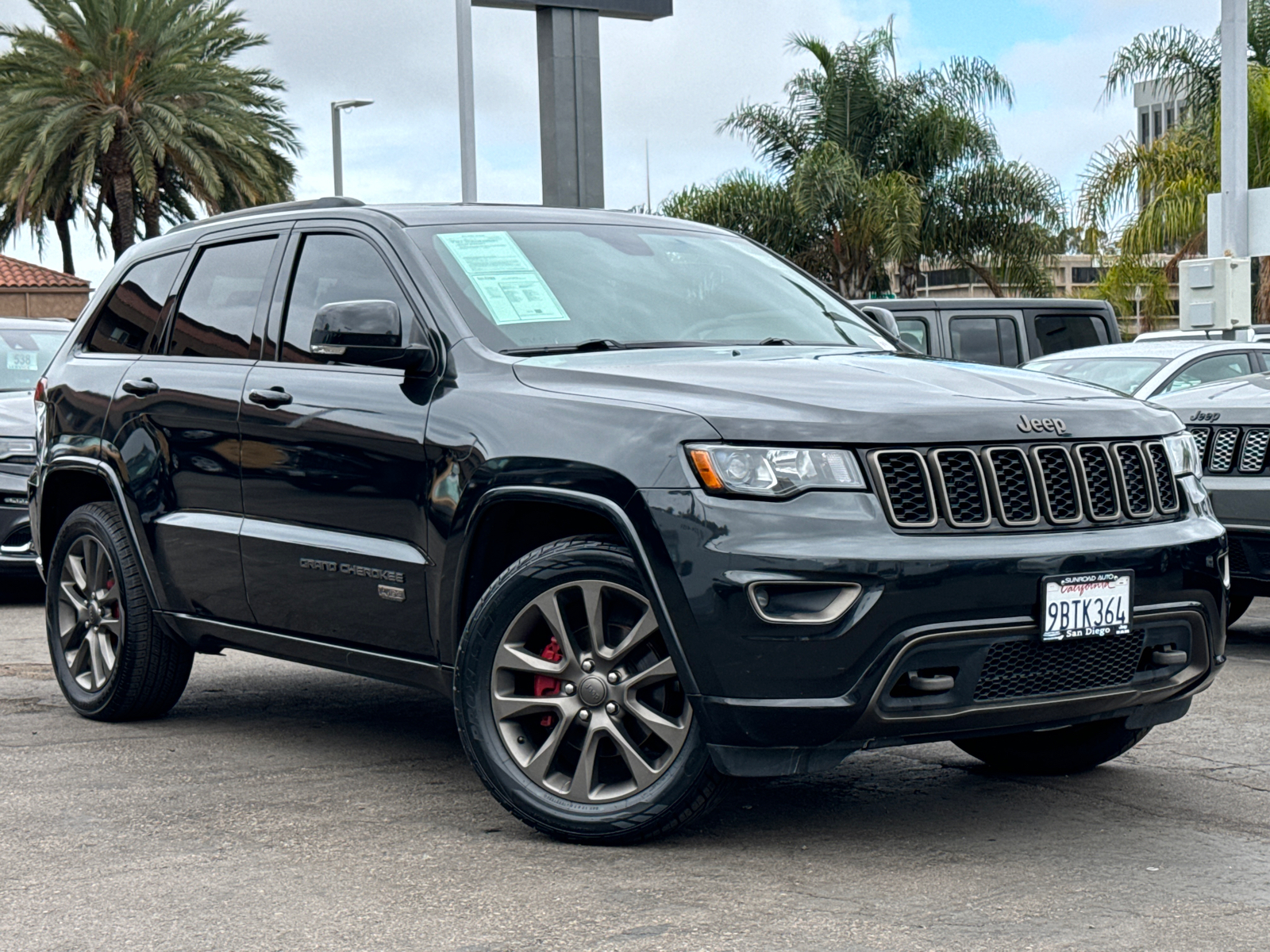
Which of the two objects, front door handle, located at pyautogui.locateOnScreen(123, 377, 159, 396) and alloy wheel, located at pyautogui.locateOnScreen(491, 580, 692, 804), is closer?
alloy wheel, located at pyautogui.locateOnScreen(491, 580, 692, 804)

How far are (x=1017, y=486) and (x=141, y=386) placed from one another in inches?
129

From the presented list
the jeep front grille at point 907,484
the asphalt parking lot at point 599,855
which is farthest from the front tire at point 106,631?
the jeep front grille at point 907,484

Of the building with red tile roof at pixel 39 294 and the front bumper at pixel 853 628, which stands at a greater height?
the building with red tile roof at pixel 39 294

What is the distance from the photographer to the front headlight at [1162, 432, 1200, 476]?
4875 millimetres

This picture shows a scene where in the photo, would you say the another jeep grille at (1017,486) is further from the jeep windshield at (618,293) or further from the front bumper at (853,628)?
the jeep windshield at (618,293)

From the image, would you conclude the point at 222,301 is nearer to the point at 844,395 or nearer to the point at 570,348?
the point at 570,348

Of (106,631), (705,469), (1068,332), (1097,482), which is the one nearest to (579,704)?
(705,469)

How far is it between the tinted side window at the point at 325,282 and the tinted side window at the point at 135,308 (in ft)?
2.95

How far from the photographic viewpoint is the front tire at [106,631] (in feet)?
21.1

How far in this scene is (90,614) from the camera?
6707 millimetres

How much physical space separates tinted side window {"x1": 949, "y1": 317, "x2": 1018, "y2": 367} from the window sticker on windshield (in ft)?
34.6

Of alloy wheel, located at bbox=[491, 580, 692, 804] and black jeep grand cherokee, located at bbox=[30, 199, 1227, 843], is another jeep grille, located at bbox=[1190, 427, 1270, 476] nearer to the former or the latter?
black jeep grand cherokee, located at bbox=[30, 199, 1227, 843]

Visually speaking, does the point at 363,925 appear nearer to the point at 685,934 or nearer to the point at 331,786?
the point at 685,934

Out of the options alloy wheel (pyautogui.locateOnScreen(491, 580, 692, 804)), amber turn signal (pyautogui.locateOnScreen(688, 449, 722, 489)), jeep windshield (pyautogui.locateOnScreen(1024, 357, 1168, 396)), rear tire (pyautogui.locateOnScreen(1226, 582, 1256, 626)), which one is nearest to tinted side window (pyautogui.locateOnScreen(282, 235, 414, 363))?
alloy wheel (pyautogui.locateOnScreen(491, 580, 692, 804))
